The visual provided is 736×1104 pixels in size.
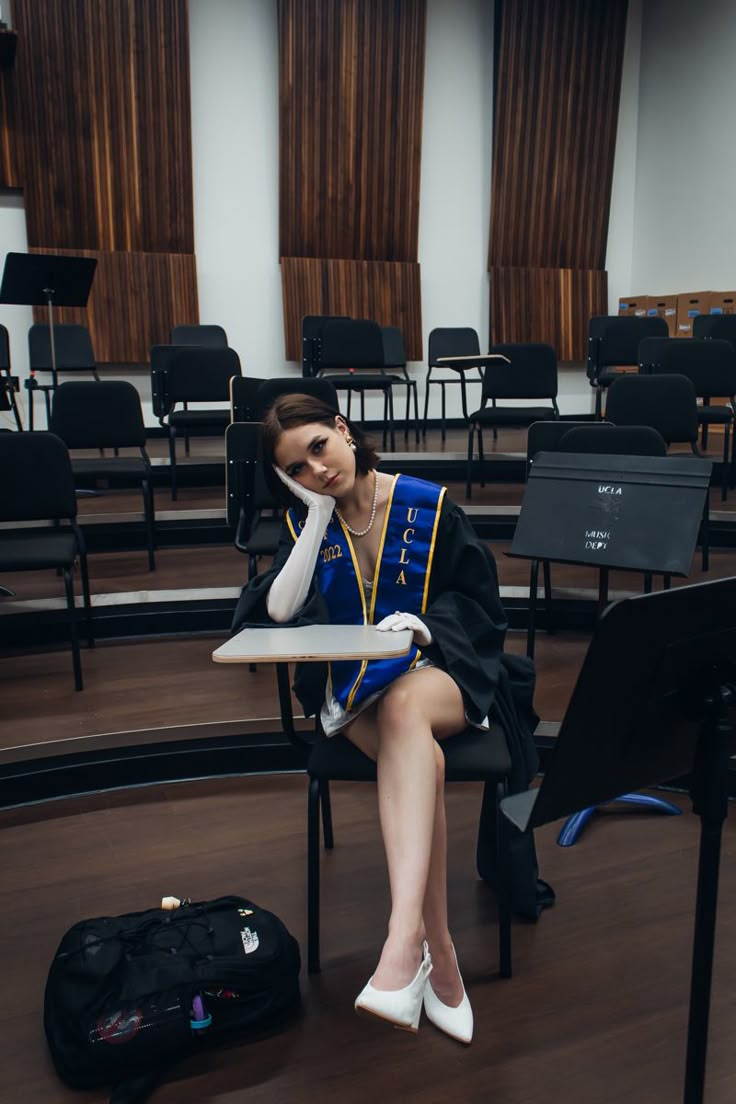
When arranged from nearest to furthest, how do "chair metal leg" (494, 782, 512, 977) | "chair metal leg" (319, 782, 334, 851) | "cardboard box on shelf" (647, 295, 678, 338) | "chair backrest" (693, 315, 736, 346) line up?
1. "chair metal leg" (494, 782, 512, 977)
2. "chair metal leg" (319, 782, 334, 851)
3. "chair backrest" (693, 315, 736, 346)
4. "cardboard box on shelf" (647, 295, 678, 338)

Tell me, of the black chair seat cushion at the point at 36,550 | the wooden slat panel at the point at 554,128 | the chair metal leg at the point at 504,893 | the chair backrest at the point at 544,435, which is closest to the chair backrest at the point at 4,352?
the black chair seat cushion at the point at 36,550

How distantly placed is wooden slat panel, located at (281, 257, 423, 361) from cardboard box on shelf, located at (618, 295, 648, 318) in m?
2.05

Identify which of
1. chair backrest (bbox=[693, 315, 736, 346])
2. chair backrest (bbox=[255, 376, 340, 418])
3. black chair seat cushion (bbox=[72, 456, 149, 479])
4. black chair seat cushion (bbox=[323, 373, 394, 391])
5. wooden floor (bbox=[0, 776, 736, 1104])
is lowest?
wooden floor (bbox=[0, 776, 736, 1104])

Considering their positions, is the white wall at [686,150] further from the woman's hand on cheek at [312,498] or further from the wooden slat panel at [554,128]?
the woman's hand on cheek at [312,498]

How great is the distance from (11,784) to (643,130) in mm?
8164

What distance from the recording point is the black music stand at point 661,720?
929mm

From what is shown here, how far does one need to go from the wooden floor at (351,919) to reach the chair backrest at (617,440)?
0.86 meters

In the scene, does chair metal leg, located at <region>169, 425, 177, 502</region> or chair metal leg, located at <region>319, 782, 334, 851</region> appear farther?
chair metal leg, located at <region>169, 425, 177, 502</region>

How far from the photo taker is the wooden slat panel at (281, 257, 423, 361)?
23.4 ft

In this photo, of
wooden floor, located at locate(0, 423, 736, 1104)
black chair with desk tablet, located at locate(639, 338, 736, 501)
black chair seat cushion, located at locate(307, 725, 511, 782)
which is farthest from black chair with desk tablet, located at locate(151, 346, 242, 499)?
black chair seat cushion, located at locate(307, 725, 511, 782)

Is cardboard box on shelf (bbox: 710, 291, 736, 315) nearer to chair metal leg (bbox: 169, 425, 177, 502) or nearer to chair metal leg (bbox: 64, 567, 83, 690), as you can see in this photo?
chair metal leg (bbox: 169, 425, 177, 502)

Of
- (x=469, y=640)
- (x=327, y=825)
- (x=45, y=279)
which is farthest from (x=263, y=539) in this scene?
(x=45, y=279)

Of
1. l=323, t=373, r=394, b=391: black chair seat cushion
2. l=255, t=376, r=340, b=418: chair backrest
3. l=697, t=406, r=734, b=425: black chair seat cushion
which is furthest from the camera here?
l=323, t=373, r=394, b=391: black chair seat cushion

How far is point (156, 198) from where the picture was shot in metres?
6.64
